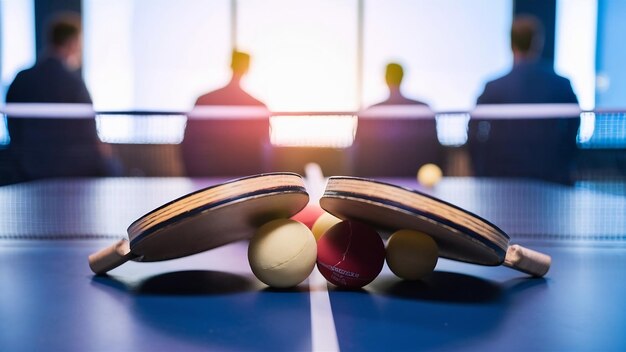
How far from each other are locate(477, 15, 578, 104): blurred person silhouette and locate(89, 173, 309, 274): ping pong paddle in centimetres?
335

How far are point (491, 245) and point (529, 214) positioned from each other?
6.36 feet

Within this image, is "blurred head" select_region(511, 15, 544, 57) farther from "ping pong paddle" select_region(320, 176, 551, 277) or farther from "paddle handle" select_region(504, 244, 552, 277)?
"ping pong paddle" select_region(320, 176, 551, 277)

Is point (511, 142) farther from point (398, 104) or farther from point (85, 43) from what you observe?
point (85, 43)

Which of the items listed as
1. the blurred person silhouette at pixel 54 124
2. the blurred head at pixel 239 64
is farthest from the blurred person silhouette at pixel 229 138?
the blurred person silhouette at pixel 54 124

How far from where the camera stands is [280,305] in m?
1.25

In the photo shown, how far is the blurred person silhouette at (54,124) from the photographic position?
12.2 feet

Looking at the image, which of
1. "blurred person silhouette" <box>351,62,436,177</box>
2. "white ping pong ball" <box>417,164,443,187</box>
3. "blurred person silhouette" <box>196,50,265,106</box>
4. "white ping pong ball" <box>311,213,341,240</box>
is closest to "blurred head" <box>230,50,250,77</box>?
"blurred person silhouette" <box>196,50,265,106</box>

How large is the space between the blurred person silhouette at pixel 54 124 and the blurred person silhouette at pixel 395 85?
7.57 feet

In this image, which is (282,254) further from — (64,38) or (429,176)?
(64,38)

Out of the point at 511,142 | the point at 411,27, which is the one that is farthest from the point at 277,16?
the point at 511,142

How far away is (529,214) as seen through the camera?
9.95 feet

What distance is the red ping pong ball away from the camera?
4.47 feet

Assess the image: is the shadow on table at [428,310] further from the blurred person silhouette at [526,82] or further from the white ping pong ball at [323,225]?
the blurred person silhouette at [526,82]

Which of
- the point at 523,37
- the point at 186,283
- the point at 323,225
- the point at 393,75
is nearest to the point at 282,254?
the point at 186,283
